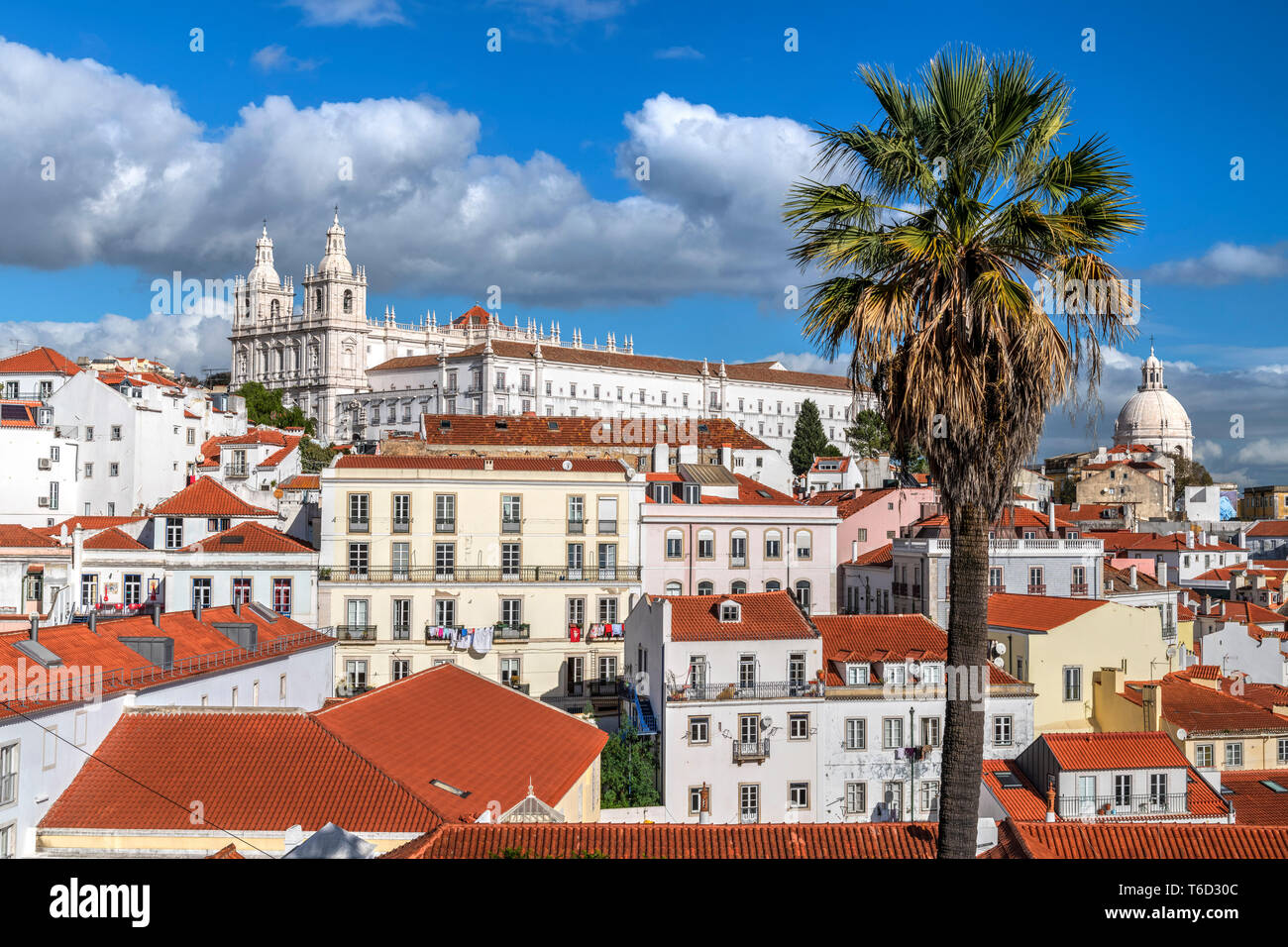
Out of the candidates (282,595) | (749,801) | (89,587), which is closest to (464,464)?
(282,595)

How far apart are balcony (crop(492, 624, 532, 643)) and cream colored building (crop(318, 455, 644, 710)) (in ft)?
0.15

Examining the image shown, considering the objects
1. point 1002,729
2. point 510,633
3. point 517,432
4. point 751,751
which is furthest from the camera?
point 517,432

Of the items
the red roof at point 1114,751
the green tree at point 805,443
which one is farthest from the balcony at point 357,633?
the green tree at point 805,443

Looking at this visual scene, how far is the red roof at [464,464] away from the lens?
42.7m

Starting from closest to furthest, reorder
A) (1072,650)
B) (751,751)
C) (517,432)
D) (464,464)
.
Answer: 1. (751,751)
2. (1072,650)
3. (464,464)
4. (517,432)

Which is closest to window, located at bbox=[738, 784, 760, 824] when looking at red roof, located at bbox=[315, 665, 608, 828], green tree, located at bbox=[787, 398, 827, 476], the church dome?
red roof, located at bbox=[315, 665, 608, 828]

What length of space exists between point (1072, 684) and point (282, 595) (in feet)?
91.5

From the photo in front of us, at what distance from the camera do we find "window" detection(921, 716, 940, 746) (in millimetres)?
32559

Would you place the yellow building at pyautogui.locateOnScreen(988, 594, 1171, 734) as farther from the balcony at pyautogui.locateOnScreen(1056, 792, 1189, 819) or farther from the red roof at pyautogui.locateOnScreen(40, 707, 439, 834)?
the red roof at pyautogui.locateOnScreen(40, 707, 439, 834)

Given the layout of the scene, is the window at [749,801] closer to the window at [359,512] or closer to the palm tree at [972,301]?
the window at [359,512]

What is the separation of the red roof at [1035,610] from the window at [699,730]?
11823mm

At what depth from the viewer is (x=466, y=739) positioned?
23031 millimetres

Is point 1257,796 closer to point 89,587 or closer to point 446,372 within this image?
point 89,587
